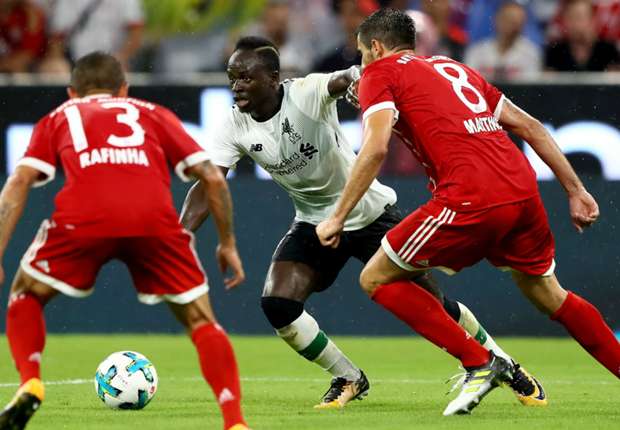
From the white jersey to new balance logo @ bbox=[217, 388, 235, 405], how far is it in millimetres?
2384

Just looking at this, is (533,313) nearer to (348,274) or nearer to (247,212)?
(348,274)

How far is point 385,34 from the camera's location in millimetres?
7262

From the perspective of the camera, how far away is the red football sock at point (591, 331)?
7.23 metres

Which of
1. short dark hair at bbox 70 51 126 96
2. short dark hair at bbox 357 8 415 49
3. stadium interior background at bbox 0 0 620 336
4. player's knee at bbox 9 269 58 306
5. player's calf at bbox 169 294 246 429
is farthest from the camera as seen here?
stadium interior background at bbox 0 0 620 336

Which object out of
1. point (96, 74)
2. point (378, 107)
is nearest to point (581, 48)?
point (378, 107)

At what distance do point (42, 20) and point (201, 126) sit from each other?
2.26 metres

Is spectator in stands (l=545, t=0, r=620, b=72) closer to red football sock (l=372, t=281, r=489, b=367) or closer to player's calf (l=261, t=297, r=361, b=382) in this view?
player's calf (l=261, t=297, r=361, b=382)

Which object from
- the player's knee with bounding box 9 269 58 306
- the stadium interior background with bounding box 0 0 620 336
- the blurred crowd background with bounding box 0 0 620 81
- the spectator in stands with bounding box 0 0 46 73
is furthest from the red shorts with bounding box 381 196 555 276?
the spectator in stands with bounding box 0 0 46 73

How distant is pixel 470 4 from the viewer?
1420 cm

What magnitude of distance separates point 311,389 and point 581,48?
592cm

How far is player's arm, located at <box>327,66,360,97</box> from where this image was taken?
25.7 feet

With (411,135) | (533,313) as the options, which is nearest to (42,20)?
(533,313)

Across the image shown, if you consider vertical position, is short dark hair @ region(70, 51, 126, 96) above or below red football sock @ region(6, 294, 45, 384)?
above

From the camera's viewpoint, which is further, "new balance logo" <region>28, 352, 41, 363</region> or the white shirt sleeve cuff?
the white shirt sleeve cuff
